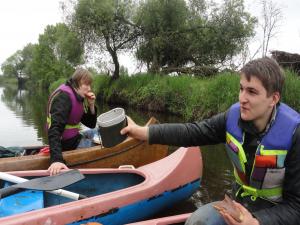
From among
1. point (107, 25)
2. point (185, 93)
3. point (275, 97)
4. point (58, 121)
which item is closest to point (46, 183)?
point (58, 121)

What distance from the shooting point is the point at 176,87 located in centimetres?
1105

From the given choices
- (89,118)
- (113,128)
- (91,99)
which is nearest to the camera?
(113,128)

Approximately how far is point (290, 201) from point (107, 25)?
1534 cm

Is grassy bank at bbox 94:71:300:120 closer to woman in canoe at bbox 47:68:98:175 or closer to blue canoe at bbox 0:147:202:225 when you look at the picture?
blue canoe at bbox 0:147:202:225

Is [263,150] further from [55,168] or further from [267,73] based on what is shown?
[55,168]

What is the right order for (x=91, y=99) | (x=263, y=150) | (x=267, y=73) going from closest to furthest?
(x=267, y=73), (x=263, y=150), (x=91, y=99)

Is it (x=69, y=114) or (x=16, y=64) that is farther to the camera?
(x=16, y=64)

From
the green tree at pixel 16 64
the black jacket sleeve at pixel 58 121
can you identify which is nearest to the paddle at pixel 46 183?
the black jacket sleeve at pixel 58 121

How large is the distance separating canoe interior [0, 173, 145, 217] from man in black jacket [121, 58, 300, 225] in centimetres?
153

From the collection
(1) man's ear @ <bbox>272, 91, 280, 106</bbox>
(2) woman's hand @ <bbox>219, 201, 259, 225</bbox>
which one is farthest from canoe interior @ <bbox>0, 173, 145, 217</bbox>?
(1) man's ear @ <bbox>272, 91, 280, 106</bbox>

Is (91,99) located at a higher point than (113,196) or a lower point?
higher

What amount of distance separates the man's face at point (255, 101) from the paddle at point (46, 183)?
1.61m

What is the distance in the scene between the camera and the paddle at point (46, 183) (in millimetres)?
2807

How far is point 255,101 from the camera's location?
176 cm
